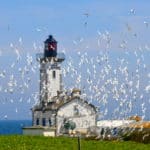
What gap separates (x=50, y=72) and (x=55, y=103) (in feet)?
13.7

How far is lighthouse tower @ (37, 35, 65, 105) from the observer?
82.1 meters

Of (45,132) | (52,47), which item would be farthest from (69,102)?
(45,132)

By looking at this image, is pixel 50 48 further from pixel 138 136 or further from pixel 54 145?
pixel 54 145

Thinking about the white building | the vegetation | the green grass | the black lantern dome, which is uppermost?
the black lantern dome

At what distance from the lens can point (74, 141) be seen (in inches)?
1323

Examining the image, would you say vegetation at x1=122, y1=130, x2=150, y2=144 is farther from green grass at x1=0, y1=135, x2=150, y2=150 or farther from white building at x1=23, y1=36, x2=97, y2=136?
white building at x1=23, y1=36, x2=97, y2=136

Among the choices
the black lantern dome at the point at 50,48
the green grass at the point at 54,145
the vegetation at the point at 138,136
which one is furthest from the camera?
the black lantern dome at the point at 50,48

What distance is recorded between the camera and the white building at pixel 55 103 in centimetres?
8056

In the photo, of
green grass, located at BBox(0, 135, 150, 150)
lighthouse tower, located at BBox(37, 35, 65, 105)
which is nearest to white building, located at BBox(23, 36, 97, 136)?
lighthouse tower, located at BBox(37, 35, 65, 105)

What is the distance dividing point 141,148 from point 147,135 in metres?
7.02

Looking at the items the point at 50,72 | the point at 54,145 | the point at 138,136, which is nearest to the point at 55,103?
the point at 50,72

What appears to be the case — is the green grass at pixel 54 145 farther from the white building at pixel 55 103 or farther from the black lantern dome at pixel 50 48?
the black lantern dome at pixel 50 48

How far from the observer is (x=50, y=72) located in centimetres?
8262

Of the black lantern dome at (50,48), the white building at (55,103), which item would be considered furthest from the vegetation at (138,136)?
the black lantern dome at (50,48)
